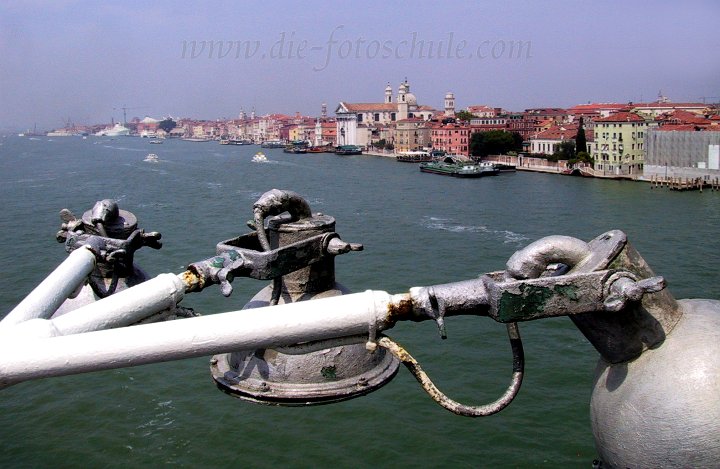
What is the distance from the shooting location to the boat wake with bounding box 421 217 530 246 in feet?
98.6

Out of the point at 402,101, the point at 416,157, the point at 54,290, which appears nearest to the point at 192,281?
the point at 54,290

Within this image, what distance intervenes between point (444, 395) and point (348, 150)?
104 meters

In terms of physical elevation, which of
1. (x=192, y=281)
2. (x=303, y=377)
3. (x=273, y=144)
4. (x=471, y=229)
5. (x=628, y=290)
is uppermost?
(x=628, y=290)

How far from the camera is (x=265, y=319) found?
7.16 ft

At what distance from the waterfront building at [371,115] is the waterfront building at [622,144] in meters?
52.9

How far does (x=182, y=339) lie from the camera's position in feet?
7.07

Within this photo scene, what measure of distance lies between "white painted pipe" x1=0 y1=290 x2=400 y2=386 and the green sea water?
32.7 ft

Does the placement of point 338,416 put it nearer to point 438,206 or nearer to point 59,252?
point 59,252

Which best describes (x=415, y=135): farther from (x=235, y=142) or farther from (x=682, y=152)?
(x=235, y=142)

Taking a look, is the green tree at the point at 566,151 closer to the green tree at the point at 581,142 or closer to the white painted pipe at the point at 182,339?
the green tree at the point at 581,142

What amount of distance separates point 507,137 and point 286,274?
80486mm

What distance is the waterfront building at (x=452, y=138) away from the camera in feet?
286

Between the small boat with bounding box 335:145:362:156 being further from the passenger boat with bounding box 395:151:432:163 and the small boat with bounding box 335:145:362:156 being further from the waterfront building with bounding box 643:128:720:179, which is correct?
the waterfront building with bounding box 643:128:720:179

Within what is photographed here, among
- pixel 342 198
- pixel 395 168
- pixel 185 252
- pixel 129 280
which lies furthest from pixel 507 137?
pixel 129 280
